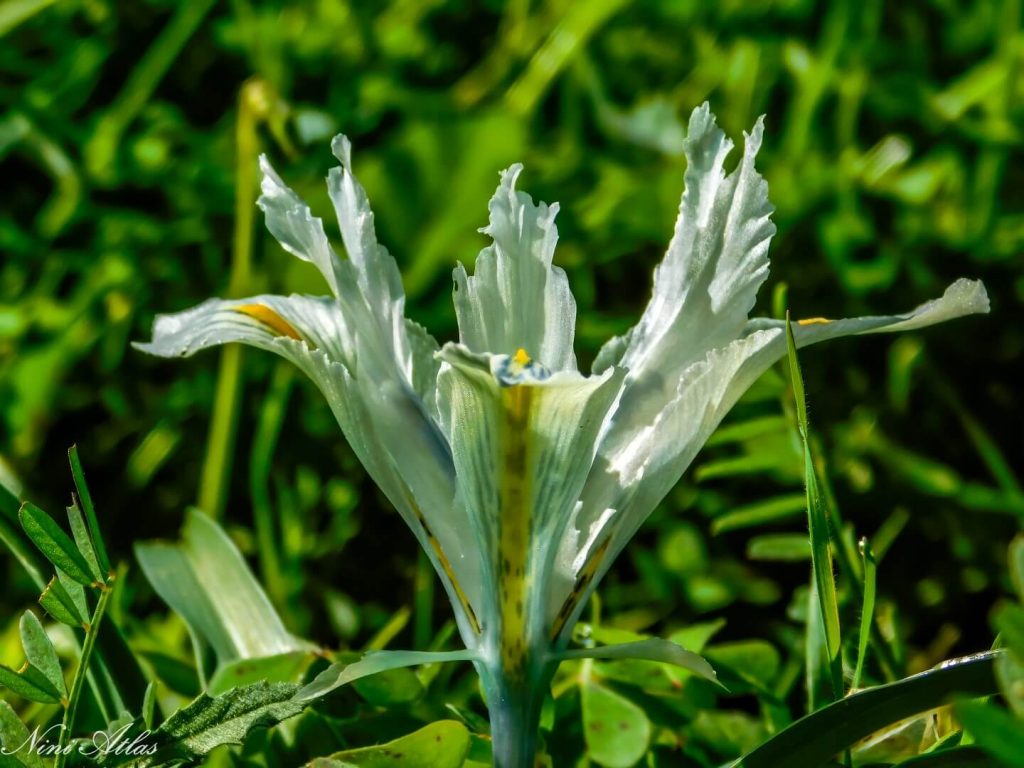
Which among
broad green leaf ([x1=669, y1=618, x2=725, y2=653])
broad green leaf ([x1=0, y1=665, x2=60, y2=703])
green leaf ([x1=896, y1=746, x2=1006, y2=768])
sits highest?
broad green leaf ([x1=0, y1=665, x2=60, y2=703])

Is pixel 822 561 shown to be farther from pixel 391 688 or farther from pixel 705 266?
pixel 391 688

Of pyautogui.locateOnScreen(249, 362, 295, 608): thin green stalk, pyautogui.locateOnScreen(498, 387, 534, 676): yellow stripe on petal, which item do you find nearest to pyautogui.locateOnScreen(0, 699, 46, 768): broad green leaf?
pyautogui.locateOnScreen(498, 387, 534, 676): yellow stripe on petal

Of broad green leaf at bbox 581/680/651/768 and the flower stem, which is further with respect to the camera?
broad green leaf at bbox 581/680/651/768

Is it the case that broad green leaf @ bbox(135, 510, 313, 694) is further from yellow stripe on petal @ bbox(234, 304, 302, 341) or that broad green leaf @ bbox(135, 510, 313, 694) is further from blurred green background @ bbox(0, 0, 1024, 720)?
blurred green background @ bbox(0, 0, 1024, 720)

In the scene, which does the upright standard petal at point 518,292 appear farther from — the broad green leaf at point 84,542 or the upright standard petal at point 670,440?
the broad green leaf at point 84,542

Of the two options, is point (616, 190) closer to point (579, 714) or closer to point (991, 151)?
point (991, 151)

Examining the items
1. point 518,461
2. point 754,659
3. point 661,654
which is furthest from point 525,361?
point 754,659
